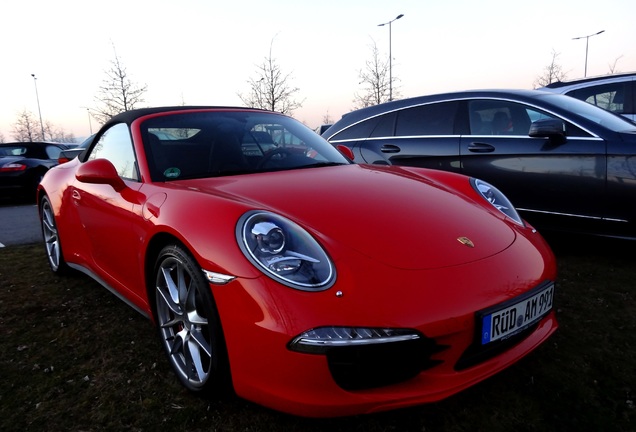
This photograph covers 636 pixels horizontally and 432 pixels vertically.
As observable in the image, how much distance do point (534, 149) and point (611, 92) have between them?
10.3 feet

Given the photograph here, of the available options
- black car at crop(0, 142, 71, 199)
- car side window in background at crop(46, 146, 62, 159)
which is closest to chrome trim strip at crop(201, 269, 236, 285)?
black car at crop(0, 142, 71, 199)

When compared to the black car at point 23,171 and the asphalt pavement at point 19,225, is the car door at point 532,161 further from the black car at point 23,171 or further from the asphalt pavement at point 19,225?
the black car at point 23,171

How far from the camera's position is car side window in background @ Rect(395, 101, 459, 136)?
14.7ft

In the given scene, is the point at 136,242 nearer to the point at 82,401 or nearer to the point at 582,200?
the point at 82,401

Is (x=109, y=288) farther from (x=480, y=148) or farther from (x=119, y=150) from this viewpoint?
(x=480, y=148)

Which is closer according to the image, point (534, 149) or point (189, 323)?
point (189, 323)

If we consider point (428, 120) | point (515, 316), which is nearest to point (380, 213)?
point (515, 316)

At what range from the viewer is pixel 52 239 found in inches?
148

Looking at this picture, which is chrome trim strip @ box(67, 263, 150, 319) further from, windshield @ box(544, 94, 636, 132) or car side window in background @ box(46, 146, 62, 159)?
car side window in background @ box(46, 146, 62, 159)

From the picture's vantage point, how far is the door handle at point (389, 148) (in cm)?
478

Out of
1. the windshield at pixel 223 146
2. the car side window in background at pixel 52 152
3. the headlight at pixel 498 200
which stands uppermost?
the windshield at pixel 223 146

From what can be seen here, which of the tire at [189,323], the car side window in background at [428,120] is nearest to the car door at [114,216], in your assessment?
the tire at [189,323]

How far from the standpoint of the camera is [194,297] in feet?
6.29

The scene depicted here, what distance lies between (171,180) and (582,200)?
303 centimetres
